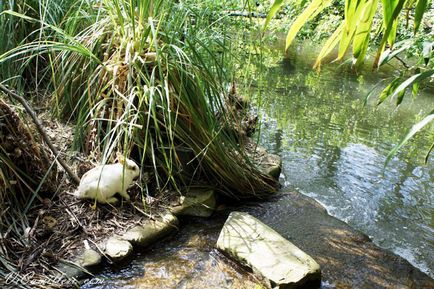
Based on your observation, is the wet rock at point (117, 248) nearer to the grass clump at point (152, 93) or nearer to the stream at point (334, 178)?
the stream at point (334, 178)

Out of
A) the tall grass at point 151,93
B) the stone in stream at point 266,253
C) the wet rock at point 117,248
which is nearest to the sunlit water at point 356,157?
the tall grass at point 151,93

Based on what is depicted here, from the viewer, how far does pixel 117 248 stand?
7.07 feet

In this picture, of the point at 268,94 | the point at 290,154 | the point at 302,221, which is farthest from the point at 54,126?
the point at 268,94

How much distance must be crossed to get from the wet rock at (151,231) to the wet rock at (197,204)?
11 centimetres

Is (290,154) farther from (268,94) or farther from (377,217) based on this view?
(268,94)

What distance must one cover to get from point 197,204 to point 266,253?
0.62 metres

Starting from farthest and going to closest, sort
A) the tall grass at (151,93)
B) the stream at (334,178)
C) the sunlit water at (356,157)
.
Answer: the sunlit water at (356,157) < the tall grass at (151,93) < the stream at (334,178)

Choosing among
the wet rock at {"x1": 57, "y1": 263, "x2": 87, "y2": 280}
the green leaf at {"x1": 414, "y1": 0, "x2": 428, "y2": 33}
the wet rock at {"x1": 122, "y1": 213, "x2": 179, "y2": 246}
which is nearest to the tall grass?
the wet rock at {"x1": 122, "y1": 213, "x2": 179, "y2": 246}

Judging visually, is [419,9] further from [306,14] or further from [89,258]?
[89,258]

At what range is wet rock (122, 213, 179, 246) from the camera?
89.1 inches

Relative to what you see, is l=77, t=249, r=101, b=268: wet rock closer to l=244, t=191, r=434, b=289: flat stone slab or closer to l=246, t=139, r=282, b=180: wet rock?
l=244, t=191, r=434, b=289: flat stone slab

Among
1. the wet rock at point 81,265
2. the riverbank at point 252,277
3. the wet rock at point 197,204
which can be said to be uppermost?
the wet rock at point 197,204

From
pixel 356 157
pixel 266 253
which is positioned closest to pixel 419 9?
pixel 266 253

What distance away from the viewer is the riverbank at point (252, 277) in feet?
6.89
